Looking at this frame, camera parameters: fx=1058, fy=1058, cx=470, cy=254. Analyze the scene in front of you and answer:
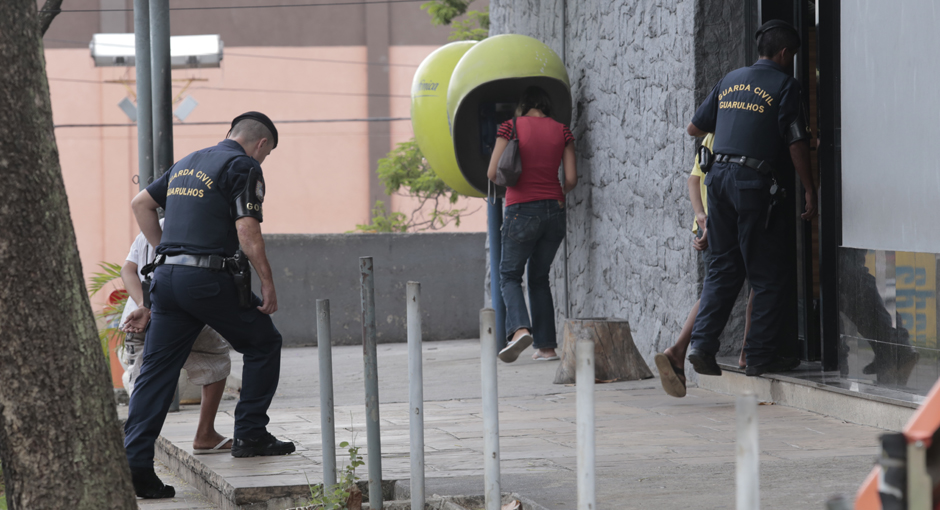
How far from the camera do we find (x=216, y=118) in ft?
104

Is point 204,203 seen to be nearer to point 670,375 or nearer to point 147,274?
point 147,274

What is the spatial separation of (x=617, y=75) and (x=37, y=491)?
5.77 meters

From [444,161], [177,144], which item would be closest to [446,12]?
[444,161]

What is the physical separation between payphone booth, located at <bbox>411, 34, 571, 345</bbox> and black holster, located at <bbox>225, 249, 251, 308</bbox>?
13.8 feet

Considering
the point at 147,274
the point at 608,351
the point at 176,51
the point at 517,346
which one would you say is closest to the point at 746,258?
the point at 608,351

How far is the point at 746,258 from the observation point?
548 centimetres

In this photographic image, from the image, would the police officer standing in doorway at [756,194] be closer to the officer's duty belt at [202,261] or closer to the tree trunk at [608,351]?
the tree trunk at [608,351]

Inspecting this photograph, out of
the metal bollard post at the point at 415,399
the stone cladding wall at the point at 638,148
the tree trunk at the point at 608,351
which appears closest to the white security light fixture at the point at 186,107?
the stone cladding wall at the point at 638,148

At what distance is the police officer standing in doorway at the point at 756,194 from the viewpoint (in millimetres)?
5430

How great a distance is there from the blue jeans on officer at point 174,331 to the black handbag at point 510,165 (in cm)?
320

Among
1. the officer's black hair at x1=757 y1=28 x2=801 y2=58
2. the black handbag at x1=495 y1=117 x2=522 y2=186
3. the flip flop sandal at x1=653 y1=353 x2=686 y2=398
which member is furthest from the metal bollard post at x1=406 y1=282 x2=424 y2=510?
the black handbag at x1=495 y1=117 x2=522 y2=186

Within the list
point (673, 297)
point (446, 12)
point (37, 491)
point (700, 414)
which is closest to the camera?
point (37, 491)

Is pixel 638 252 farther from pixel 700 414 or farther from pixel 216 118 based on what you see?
pixel 216 118

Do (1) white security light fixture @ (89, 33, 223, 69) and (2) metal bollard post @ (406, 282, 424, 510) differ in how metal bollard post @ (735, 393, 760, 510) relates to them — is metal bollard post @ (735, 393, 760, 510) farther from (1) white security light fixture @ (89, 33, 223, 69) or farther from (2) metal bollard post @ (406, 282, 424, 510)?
(1) white security light fixture @ (89, 33, 223, 69)
